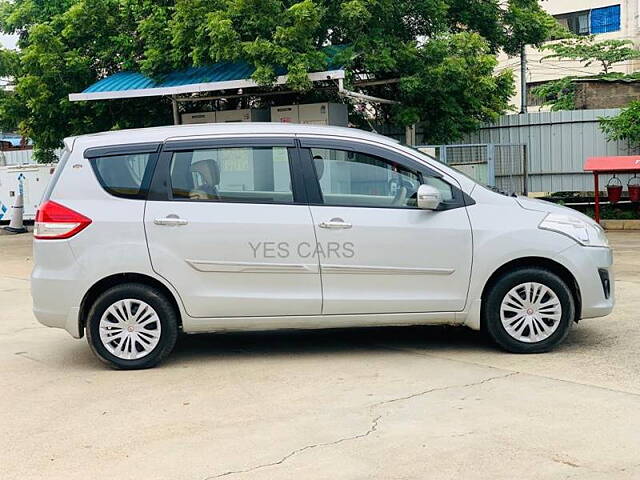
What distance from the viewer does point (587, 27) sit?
135 feet

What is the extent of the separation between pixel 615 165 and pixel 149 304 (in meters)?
11.7

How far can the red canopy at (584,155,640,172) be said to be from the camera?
15.3m

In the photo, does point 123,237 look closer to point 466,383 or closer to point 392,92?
point 466,383

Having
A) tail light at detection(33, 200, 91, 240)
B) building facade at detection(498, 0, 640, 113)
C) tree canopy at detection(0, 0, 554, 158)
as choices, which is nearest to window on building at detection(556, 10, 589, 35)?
building facade at detection(498, 0, 640, 113)

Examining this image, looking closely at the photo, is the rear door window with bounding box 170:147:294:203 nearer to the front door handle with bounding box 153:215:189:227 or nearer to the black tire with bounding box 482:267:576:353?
the front door handle with bounding box 153:215:189:227

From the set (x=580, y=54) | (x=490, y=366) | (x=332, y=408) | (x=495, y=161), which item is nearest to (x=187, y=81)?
(x=495, y=161)

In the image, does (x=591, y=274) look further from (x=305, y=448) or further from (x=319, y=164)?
(x=305, y=448)

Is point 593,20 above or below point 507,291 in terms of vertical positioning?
above

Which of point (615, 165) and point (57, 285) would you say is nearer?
point (57, 285)

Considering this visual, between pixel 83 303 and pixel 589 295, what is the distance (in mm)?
3992

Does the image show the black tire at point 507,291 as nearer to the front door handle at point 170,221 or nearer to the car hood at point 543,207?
the car hood at point 543,207

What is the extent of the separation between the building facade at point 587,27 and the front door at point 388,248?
1335 inches

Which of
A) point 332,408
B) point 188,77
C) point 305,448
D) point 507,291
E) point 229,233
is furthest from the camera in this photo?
point 188,77

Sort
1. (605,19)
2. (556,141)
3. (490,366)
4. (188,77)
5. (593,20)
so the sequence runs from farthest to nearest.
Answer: (593,20)
(605,19)
(556,141)
(188,77)
(490,366)
